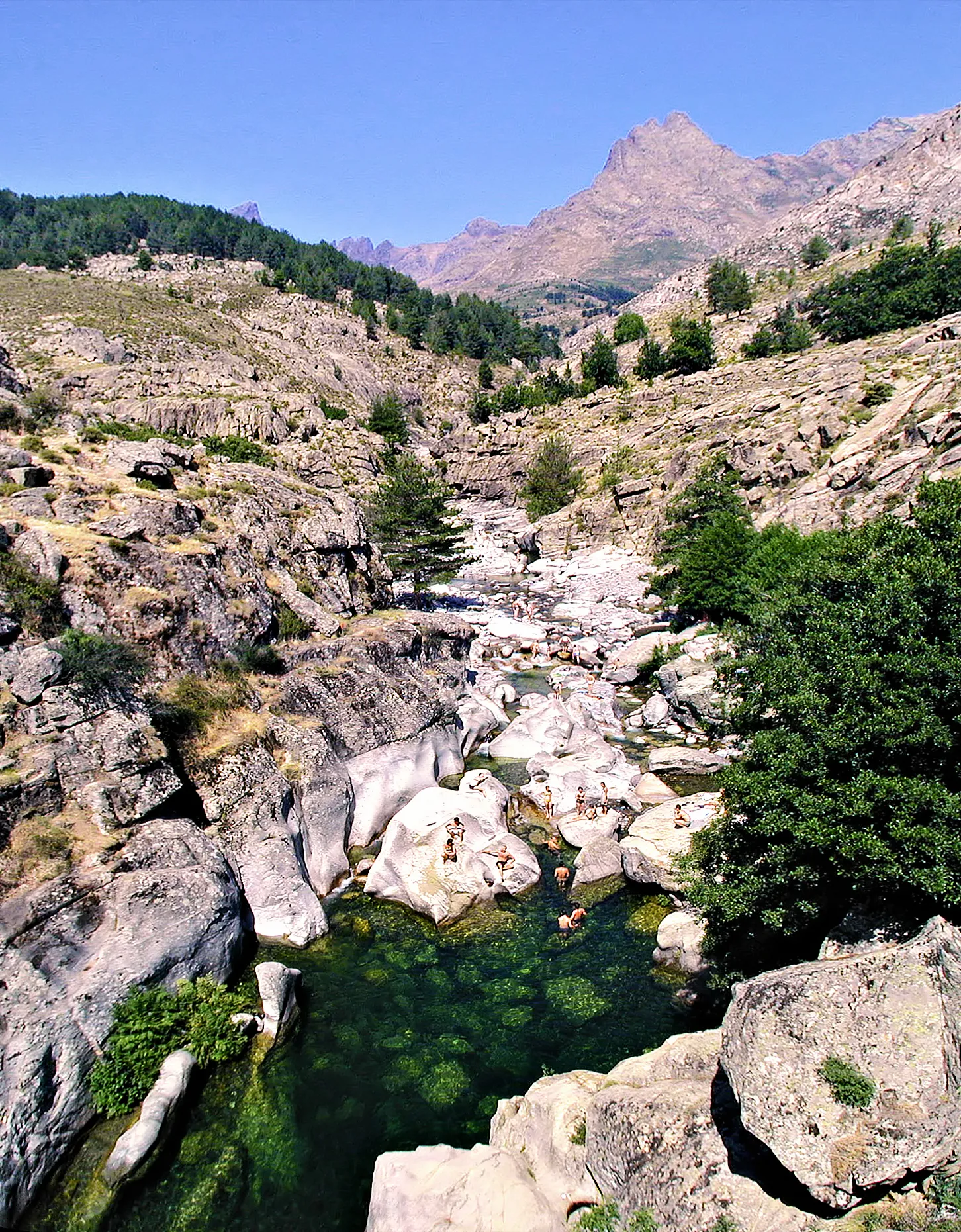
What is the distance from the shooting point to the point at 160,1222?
1073cm

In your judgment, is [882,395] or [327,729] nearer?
[327,729]

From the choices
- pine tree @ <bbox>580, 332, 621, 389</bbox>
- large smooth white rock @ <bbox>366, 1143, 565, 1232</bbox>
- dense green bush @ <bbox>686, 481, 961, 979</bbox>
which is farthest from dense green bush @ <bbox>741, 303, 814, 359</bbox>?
large smooth white rock @ <bbox>366, 1143, 565, 1232</bbox>

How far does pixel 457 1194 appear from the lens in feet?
32.9

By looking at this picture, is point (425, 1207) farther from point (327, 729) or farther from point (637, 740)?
point (637, 740)

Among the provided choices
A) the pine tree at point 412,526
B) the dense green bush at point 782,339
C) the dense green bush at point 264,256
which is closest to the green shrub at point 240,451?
the pine tree at point 412,526

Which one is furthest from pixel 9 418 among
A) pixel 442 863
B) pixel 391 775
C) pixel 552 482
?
pixel 552 482

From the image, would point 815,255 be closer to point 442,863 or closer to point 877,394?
point 877,394

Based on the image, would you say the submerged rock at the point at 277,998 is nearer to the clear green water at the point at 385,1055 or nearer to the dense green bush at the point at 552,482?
the clear green water at the point at 385,1055

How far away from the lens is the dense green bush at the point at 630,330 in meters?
136

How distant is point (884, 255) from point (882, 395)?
185ft

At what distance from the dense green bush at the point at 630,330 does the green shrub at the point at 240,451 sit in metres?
93.7

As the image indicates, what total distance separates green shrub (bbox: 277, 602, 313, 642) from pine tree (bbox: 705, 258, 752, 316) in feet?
429

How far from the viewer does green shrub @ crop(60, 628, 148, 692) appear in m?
18.0

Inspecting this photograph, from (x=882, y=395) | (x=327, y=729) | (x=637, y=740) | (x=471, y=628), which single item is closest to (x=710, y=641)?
(x=637, y=740)
